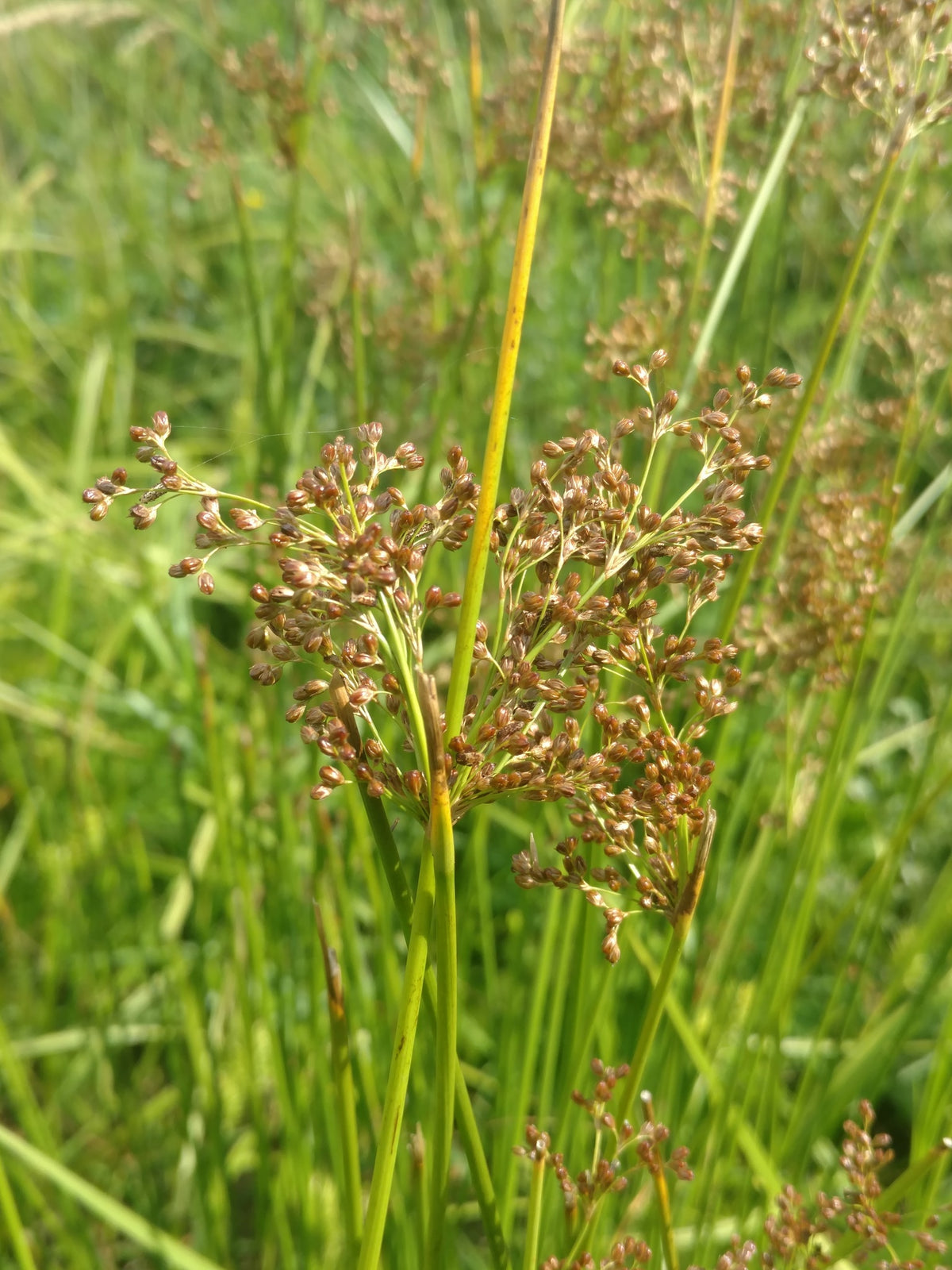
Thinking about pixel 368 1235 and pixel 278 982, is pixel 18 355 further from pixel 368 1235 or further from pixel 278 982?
pixel 368 1235

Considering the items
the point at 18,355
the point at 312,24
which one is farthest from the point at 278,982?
the point at 18,355

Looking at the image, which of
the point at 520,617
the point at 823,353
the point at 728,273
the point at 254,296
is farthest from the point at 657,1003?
the point at 254,296

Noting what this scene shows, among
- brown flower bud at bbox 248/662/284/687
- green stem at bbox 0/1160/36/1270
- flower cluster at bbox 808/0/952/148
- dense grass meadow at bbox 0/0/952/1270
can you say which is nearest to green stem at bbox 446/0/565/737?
dense grass meadow at bbox 0/0/952/1270

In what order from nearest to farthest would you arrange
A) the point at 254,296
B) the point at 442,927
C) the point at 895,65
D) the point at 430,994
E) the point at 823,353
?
the point at 442,927 < the point at 430,994 < the point at 823,353 < the point at 895,65 < the point at 254,296

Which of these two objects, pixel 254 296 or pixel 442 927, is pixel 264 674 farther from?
pixel 254 296

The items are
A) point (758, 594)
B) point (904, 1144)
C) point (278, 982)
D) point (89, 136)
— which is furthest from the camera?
point (89, 136)

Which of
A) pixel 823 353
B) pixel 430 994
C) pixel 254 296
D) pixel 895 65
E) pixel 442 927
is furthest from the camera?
pixel 254 296
